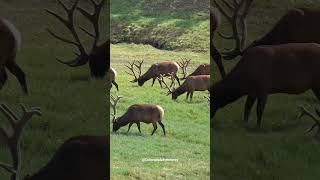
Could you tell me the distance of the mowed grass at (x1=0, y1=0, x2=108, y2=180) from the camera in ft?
17.8

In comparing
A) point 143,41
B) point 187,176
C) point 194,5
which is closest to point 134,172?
point 187,176

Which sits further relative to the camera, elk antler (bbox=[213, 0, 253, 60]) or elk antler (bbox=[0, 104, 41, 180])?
elk antler (bbox=[213, 0, 253, 60])

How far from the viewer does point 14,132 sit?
5445 mm

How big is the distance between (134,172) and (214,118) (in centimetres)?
100

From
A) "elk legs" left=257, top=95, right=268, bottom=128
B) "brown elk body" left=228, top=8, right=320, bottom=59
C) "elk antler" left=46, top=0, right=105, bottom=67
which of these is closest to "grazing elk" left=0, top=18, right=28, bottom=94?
"elk antler" left=46, top=0, right=105, bottom=67

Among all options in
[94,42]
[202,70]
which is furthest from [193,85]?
[94,42]

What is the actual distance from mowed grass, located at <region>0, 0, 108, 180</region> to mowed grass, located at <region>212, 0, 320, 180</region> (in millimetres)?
1208

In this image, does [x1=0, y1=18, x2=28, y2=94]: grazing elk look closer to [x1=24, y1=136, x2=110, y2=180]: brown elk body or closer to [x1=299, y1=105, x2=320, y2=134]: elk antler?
[x1=24, y1=136, x2=110, y2=180]: brown elk body

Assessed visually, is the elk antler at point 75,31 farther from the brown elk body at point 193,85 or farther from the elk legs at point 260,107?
the elk legs at point 260,107

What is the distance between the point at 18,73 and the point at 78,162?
103 cm

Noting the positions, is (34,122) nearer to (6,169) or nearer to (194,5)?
(6,169)

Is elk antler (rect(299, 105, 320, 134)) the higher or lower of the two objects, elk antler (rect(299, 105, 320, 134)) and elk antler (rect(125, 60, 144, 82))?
the lower

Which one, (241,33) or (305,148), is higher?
(241,33)

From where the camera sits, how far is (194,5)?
6102 millimetres
